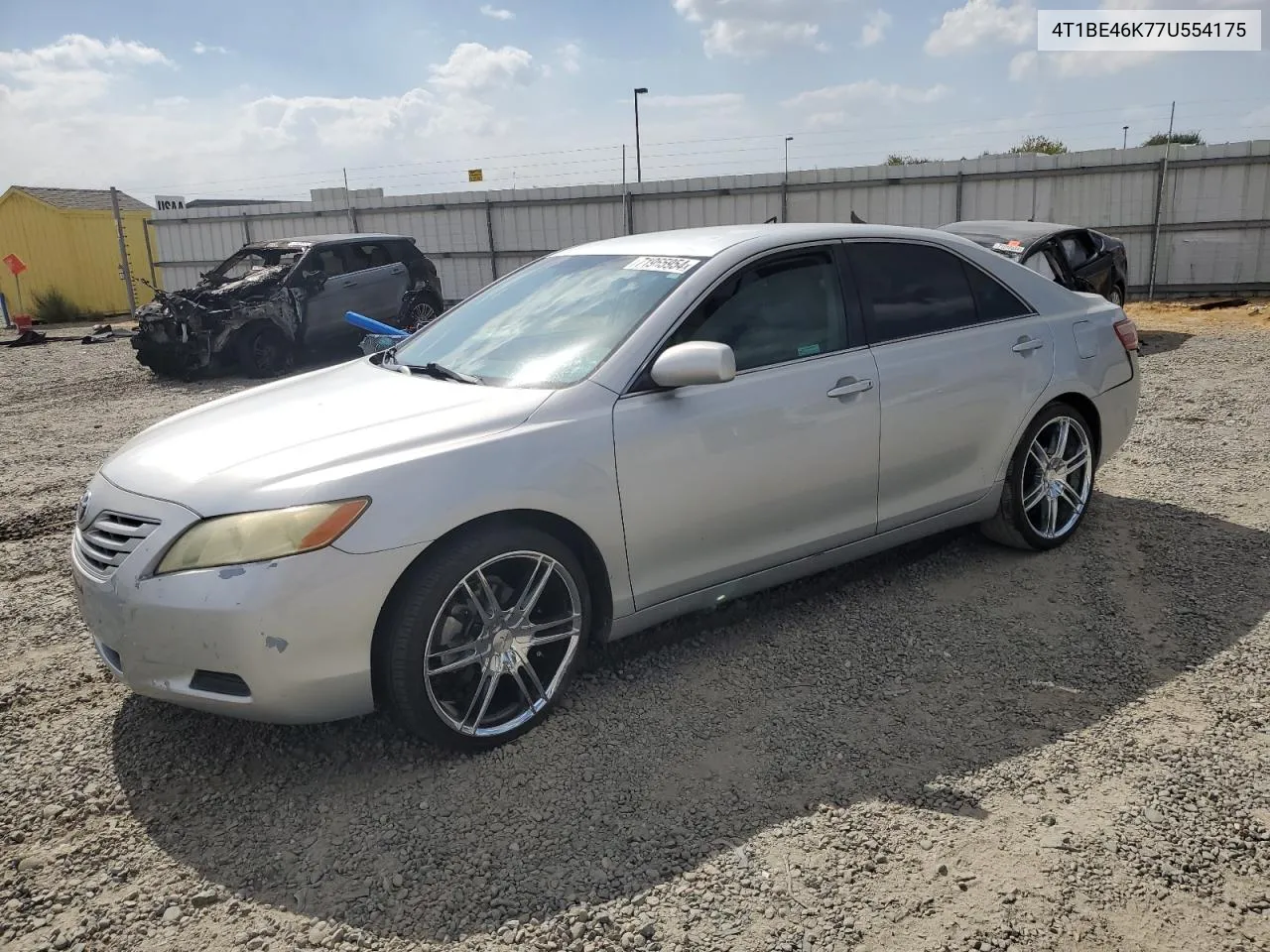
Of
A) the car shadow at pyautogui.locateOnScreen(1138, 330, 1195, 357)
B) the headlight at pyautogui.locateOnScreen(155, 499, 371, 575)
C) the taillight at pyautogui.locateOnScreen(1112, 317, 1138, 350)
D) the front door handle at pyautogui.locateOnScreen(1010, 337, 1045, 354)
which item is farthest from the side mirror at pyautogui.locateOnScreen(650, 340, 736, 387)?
the car shadow at pyautogui.locateOnScreen(1138, 330, 1195, 357)

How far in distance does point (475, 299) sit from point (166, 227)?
72.6 feet

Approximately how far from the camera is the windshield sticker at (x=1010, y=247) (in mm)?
9914

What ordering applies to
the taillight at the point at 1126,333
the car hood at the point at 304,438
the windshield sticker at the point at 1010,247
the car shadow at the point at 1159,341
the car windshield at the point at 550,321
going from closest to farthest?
1. the car hood at the point at 304,438
2. the car windshield at the point at 550,321
3. the taillight at the point at 1126,333
4. the windshield sticker at the point at 1010,247
5. the car shadow at the point at 1159,341

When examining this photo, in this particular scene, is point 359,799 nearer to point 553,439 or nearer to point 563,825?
Answer: point 563,825

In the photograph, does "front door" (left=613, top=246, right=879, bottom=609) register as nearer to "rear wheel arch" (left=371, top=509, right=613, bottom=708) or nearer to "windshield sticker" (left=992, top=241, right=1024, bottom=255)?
"rear wheel arch" (left=371, top=509, right=613, bottom=708)

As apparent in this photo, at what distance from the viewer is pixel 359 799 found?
9.51 feet

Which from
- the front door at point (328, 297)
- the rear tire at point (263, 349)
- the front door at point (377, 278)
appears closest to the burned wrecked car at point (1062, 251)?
the front door at point (377, 278)

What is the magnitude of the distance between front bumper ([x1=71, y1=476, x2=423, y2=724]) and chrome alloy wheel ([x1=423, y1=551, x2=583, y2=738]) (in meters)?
0.24

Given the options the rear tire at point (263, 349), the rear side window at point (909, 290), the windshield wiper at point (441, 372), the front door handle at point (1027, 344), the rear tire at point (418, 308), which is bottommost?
the rear tire at point (263, 349)

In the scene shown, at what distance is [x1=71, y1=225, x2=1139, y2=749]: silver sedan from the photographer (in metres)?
2.77

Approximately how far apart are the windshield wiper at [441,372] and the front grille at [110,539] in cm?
116

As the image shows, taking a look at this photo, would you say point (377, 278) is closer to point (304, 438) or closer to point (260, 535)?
point (304, 438)

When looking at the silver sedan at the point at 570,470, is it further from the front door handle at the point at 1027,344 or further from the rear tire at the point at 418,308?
the rear tire at the point at 418,308

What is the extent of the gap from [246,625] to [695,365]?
1604 mm
